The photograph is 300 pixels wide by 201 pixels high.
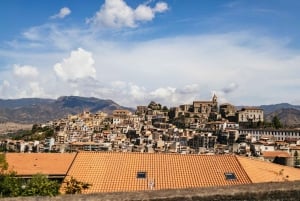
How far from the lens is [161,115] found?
15550cm

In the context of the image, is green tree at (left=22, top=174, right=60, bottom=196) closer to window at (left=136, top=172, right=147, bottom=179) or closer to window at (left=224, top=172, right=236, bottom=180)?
window at (left=136, top=172, right=147, bottom=179)

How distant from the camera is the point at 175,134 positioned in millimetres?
119250

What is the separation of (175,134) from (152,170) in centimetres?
9460

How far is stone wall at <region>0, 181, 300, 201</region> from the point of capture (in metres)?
10.1

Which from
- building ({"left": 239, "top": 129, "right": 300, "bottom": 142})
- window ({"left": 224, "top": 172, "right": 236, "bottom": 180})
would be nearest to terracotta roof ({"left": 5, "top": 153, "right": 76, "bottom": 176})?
window ({"left": 224, "top": 172, "right": 236, "bottom": 180})

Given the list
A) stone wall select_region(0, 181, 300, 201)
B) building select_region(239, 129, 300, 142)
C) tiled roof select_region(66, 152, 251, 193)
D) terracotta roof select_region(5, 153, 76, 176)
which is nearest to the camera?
stone wall select_region(0, 181, 300, 201)

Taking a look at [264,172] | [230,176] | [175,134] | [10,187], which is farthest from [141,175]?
[175,134]

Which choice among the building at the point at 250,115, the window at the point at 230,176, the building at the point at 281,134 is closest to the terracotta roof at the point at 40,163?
the window at the point at 230,176

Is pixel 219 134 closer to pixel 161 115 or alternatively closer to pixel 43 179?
pixel 161 115

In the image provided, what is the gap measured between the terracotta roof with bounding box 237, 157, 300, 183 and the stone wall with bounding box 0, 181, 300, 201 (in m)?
14.3

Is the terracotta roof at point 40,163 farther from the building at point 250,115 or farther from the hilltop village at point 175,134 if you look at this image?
the building at point 250,115

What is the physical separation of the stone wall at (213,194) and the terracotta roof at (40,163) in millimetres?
19614

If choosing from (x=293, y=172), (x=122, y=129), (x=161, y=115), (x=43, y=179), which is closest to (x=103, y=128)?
(x=122, y=129)

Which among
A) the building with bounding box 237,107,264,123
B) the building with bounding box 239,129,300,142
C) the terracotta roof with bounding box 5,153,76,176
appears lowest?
the terracotta roof with bounding box 5,153,76,176
